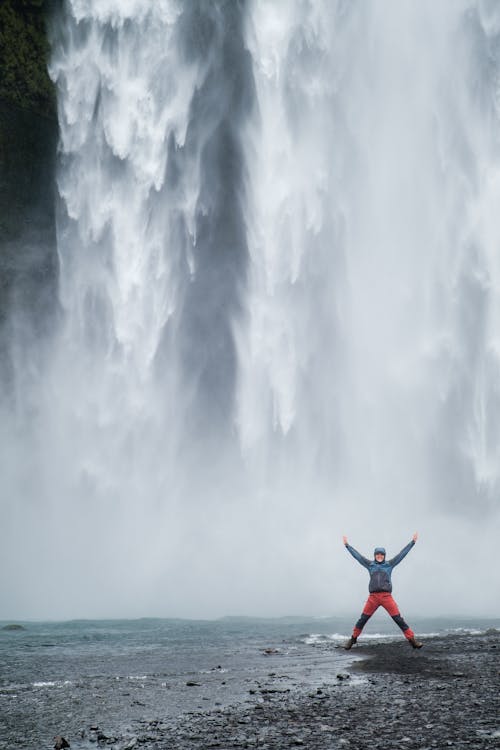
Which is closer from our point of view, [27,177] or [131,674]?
[131,674]

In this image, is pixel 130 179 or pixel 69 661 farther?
pixel 130 179

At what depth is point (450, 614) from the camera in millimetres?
32156

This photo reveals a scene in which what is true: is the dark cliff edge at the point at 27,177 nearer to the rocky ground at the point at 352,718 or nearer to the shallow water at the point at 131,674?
the shallow water at the point at 131,674

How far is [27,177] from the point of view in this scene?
39.8m

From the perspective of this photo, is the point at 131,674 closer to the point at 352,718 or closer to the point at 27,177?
the point at 352,718

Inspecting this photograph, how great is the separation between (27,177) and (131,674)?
1405 inches

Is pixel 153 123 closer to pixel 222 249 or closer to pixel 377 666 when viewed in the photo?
pixel 222 249

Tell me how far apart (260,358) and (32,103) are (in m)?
21.3

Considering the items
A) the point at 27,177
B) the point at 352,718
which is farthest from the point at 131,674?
the point at 27,177

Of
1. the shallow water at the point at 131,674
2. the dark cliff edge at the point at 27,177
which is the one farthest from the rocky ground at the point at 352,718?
the dark cliff edge at the point at 27,177

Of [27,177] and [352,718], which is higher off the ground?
[27,177]

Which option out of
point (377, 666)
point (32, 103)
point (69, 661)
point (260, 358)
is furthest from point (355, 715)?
point (32, 103)

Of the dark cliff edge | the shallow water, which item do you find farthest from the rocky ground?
the dark cliff edge

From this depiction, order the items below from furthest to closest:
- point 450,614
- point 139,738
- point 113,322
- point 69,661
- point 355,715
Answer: point 113,322 → point 450,614 → point 69,661 → point 355,715 → point 139,738
